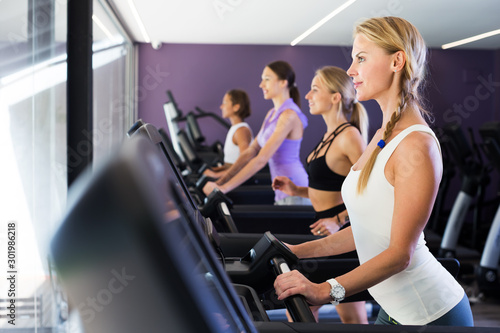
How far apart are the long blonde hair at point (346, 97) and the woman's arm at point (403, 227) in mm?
1308

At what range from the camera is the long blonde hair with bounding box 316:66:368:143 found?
7.99 feet

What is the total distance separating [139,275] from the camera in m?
0.36

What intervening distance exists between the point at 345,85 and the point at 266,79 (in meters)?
0.99

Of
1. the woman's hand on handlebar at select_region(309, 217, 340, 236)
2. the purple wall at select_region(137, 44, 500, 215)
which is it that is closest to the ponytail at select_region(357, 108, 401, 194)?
the woman's hand on handlebar at select_region(309, 217, 340, 236)

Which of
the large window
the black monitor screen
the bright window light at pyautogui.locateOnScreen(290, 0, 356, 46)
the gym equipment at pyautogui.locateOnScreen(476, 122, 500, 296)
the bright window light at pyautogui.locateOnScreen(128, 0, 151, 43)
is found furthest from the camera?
the bright window light at pyautogui.locateOnScreen(128, 0, 151, 43)

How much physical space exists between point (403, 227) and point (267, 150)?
1.93 m

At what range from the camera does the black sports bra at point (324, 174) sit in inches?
88.7

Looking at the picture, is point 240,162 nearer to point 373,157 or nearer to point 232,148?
point 232,148

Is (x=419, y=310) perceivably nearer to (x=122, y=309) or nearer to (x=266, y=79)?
(x=122, y=309)

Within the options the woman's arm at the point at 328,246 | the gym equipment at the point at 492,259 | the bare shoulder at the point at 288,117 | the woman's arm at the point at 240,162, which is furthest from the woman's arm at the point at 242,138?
the woman's arm at the point at 328,246

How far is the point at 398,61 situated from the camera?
1.26 meters

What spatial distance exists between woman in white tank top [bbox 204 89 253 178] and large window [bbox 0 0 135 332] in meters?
1.39

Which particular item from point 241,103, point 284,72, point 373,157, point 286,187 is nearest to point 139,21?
point 241,103

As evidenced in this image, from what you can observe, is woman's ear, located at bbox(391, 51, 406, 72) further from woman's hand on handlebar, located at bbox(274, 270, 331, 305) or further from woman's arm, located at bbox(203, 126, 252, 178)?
woman's arm, located at bbox(203, 126, 252, 178)
